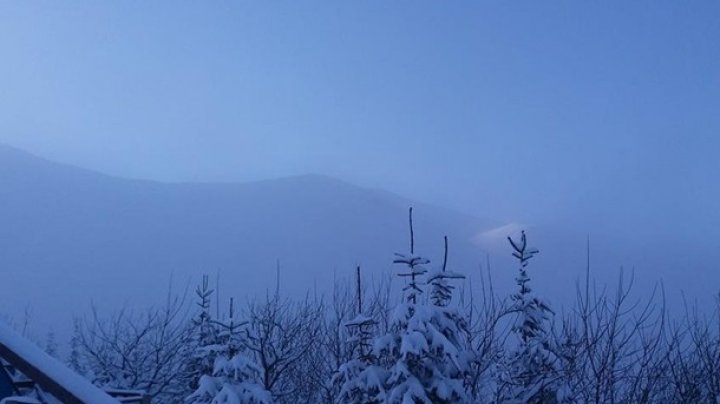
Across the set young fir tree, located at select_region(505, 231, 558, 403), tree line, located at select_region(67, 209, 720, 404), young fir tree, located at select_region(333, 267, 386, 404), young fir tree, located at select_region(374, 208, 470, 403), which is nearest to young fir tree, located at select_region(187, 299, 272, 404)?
tree line, located at select_region(67, 209, 720, 404)

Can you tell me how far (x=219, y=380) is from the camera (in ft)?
38.1

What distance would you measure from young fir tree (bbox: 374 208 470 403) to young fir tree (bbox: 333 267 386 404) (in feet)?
0.52

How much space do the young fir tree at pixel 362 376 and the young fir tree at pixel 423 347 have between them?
0.52 feet

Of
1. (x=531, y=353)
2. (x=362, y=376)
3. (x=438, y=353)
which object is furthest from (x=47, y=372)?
(x=531, y=353)

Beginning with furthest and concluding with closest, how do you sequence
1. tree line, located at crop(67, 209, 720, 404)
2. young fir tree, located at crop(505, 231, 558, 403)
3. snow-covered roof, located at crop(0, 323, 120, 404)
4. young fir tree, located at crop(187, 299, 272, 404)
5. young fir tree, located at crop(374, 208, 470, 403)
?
young fir tree, located at crop(187, 299, 272, 404)
young fir tree, located at crop(505, 231, 558, 403)
tree line, located at crop(67, 209, 720, 404)
young fir tree, located at crop(374, 208, 470, 403)
snow-covered roof, located at crop(0, 323, 120, 404)

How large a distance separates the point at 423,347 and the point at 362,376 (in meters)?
1.30

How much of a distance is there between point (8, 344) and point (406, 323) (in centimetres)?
688

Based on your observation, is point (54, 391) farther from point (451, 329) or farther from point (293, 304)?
point (293, 304)

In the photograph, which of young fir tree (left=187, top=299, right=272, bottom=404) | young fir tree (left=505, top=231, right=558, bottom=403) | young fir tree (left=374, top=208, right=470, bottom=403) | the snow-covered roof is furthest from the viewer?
young fir tree (left=187, top=299, right=272, bottom=404)

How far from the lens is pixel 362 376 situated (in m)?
8.95

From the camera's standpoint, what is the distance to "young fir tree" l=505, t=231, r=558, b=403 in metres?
10.2

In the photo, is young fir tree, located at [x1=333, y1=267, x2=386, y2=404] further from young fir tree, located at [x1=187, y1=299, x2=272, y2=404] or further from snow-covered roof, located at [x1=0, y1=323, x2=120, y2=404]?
snow-covered roof, located at [x1=0, y1=323, x2=120, y2=404]

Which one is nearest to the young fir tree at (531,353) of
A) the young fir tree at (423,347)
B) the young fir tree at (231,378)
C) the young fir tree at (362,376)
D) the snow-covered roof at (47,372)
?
the young fir tree at (423,347)

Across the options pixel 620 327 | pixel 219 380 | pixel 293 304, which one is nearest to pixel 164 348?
pixel 293 304
